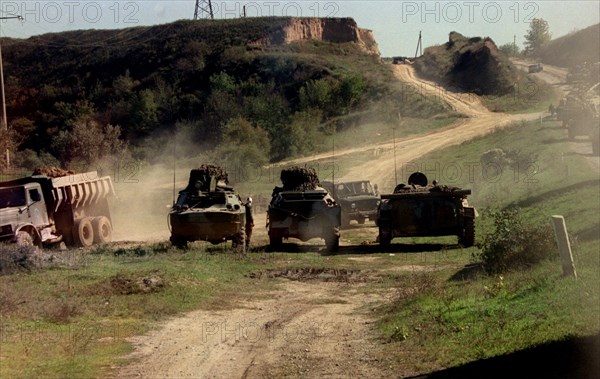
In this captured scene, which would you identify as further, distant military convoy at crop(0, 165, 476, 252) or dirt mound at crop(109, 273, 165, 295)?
distant military convoy at crop(0, 165, 476, 252)

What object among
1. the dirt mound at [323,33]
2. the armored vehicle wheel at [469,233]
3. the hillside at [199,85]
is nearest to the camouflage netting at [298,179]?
the armored vehicle wheel at [469,233]

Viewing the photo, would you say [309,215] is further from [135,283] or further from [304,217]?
[135,283]

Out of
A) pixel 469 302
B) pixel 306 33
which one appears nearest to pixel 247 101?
pixel 306 33

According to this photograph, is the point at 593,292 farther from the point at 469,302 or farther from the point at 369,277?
the point at 369,277

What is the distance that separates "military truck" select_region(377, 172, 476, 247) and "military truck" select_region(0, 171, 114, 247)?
927 centimetres

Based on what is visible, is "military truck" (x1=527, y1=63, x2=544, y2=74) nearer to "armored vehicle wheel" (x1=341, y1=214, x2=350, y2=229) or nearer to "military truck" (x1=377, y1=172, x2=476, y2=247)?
"armored vehicle wheel" (x1=341, y1=214, x2=350, y2=229)

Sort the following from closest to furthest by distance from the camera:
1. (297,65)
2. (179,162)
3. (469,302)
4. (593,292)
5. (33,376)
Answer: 1. (33,376)
2. (593,292)
3. (469,302)
4. (179,162)
5. (297,65)

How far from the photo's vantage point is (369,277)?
19.5 m

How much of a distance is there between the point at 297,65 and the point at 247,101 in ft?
48.9

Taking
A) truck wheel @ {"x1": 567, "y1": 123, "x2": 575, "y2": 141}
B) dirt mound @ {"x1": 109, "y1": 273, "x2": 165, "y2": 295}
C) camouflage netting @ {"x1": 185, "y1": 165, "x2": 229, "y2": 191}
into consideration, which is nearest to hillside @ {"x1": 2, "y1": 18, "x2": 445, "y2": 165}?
truck wheel @ {"x1": 567, "y1": 123, "x2": 575, "y2": 141}

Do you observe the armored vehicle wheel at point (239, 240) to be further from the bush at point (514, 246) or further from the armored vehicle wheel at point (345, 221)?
the armored vehicle wheel at point (345, 221)

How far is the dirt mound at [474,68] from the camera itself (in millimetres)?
77438

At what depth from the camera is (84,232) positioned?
2689cm

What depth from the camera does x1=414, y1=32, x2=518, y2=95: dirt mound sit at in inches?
3049
